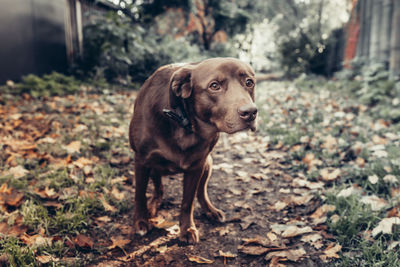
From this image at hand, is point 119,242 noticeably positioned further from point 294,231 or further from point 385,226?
point 385,226

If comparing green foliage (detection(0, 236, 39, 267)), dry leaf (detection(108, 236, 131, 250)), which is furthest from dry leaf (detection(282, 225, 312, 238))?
green foliage (detection(0, 236, 39, 267))

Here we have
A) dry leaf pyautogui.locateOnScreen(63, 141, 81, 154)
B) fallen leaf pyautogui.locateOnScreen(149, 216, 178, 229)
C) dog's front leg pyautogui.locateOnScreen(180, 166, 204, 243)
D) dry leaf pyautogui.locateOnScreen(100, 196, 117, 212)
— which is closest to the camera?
dog's front leg pyautogui.locateOnScreen(180, 166, 204, 243)

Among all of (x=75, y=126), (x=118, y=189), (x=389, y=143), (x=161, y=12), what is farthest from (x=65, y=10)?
(x=389, y=143)

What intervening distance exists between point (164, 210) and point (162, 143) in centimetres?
99

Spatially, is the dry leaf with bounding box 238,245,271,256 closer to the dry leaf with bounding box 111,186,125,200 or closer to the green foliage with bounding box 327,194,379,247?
the green foliage with bounding box 327,194,379,247

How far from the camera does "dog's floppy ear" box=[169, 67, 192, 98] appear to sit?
1.96 meters

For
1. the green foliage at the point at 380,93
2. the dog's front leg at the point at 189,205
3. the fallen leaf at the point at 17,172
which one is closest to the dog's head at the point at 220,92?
the dog's front leg at the point at 189,205

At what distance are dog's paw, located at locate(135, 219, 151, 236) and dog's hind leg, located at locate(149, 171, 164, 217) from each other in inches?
9.3

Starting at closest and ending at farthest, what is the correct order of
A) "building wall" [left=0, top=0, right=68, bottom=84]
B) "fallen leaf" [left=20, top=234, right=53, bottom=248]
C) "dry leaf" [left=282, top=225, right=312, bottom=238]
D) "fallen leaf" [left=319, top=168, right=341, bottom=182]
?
"fallen leaf" [left=20, top=234, right=53, bottom=248], "dry leaf" [left=282, top=225, right=312, bottom=238], "fallen leaf" [left=319, top=168, right=341, bottom=182], "building wall" [left=0, top=0, right=68, bottom=84]

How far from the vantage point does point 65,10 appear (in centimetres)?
832

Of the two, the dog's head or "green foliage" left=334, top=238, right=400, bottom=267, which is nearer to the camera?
the dog's head

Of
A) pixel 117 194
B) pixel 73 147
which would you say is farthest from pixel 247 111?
pixel 73 147

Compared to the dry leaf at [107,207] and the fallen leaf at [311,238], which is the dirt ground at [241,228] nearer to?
the fallen leaf at [311,238]

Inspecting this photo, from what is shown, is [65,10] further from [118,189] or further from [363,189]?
[363,189]
